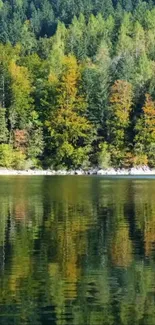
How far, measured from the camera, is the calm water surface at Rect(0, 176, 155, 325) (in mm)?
16875

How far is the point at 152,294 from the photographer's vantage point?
1867 centimetres

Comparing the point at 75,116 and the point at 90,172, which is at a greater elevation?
the point at 75,116

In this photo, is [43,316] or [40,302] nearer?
[43,316]

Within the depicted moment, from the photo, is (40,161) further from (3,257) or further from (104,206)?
(3,257)

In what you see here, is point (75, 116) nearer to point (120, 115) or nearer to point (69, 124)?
point (69, 124)

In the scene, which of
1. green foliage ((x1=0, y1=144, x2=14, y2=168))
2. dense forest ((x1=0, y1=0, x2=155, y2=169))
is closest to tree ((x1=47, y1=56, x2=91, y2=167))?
dense forest ((x1=0, y1=0, x2=155, y2=169))

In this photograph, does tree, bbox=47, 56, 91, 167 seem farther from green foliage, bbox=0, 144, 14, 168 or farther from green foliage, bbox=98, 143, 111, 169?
green foliage, bbox=0, 144, 14, 168

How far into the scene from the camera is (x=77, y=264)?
75.3 ft

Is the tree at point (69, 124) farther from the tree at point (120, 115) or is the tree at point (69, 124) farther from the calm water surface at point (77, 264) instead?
the calm water surface at point (77, 264)

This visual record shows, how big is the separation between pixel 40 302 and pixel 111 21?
534 ft

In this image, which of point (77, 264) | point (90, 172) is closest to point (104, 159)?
point (90, 172)

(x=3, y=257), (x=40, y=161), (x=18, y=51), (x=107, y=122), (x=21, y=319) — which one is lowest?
(x=21, y=319)

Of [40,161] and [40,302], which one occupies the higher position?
[40,161]

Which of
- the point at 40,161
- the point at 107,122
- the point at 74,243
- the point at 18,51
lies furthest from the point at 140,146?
the point at 74,243
